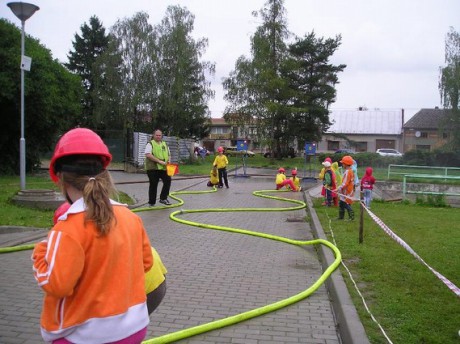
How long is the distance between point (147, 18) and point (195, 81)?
23.9 ft

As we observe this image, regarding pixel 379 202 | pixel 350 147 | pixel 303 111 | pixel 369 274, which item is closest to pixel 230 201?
pixel 379 202

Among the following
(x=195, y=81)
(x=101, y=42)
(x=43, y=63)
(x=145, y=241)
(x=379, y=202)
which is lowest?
(x=379, y=202)

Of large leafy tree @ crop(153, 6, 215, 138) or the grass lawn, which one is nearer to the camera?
the grass lawn

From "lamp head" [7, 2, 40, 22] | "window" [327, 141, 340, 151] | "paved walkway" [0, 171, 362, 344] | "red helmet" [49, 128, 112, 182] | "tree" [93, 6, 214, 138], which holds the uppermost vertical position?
"tree" [93, 6, 214, 138]

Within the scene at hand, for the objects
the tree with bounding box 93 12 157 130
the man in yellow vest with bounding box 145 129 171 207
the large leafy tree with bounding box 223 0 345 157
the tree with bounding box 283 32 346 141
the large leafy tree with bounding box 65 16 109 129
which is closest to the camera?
the man in yellow vest with bounding box 145 129 171 207

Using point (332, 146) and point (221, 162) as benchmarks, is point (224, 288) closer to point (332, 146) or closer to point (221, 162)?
point (221, 162)

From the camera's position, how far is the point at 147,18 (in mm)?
43500

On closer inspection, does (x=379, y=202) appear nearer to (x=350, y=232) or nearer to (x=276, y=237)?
(x=350, y=232)

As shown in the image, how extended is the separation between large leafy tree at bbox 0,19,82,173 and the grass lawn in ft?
53.0

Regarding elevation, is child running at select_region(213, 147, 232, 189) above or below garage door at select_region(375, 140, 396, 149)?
below

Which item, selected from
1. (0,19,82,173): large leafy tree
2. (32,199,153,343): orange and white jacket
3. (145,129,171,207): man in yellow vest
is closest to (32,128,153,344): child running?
(32,199,153,343): orange and white jacket

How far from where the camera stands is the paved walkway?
4.25 metres

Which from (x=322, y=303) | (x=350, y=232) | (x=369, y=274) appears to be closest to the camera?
(x=322, y=303)

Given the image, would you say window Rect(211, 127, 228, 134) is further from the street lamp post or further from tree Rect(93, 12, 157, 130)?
the street lamp post
